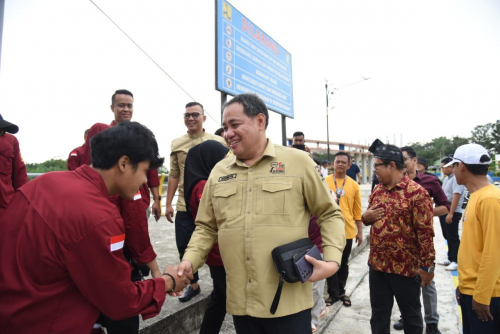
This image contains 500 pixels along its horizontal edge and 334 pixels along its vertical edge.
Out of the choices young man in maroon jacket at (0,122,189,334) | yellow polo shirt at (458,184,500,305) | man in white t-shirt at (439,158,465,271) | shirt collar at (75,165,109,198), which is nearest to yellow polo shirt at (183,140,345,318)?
young man in maroon jacket at (0,122,189,334)

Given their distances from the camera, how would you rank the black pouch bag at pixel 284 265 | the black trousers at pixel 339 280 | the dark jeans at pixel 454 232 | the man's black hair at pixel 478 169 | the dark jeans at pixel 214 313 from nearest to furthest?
the black pouch bag at pixel 284 265 → the man's black hair at pixel 478 169 → the dark jeans at pixel 214 313 → the black trousers at pixel 339 280 → the dark jeans at pixel 454 232

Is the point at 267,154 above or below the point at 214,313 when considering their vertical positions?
above

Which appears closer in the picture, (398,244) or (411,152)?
(398,244)

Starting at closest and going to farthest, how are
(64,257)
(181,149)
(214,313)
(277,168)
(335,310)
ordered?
(64,257) → (277,168) → (214,313) → (181,149) → (335,310)

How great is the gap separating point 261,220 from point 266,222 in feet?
0.09

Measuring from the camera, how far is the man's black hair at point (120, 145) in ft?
4.51

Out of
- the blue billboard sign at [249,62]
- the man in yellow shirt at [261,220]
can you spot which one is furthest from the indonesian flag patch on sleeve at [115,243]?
the blue billboard sign at [249,62]

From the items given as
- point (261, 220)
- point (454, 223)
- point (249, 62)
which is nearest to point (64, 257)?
point (261, 220)

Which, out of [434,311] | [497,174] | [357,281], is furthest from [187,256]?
[497,174]

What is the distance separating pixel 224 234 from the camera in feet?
5.69

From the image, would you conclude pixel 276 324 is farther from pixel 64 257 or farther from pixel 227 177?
pixel 64 257

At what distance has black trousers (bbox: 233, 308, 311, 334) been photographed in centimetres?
159

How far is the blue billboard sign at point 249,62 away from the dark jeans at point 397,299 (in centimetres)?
498

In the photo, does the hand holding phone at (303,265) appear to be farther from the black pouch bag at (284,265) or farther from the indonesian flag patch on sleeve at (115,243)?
the indonesian flag patch on sleeve at (115,243)
